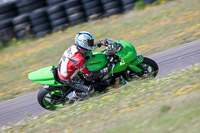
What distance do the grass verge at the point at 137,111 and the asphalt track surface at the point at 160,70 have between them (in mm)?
695

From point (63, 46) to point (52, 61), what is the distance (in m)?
1.65

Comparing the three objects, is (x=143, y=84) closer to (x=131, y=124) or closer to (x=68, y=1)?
(x=131, y=124)

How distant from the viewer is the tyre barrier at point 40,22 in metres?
14.0

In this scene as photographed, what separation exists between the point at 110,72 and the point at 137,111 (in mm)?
1856

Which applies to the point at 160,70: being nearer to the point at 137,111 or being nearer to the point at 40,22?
the point at 137,111

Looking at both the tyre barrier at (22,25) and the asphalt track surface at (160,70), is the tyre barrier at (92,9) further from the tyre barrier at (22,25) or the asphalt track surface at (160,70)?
the asphalt track surface at (160,70)

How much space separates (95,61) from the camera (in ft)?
21.1

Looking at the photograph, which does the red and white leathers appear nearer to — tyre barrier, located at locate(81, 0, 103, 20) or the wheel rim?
the wheel rim

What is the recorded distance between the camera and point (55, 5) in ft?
47.5

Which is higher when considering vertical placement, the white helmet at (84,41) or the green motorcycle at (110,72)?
the white helmet at (84,41)

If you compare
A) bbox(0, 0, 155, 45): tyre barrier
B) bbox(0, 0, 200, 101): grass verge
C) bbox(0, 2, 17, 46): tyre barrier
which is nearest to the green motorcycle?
bbox(0, 0, 200, 101): grass verge

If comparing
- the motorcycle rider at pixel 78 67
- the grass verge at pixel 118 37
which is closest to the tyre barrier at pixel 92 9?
the grass verge at pixel 118 37

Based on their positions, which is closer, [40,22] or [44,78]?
[44,78]

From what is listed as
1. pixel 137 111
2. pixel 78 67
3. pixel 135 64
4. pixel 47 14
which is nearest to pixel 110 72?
pixel 135 64
